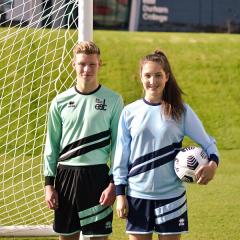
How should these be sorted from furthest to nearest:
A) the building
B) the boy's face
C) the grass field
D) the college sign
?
the college sign, the building, the grass field, the boy's face

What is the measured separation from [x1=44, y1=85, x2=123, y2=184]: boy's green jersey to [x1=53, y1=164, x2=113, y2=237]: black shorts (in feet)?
0.16

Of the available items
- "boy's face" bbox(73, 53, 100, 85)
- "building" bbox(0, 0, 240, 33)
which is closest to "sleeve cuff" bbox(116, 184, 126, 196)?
"boy's face" bbox(73, 53, 100, 85)

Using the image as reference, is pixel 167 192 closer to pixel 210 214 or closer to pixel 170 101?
pixel 170 101

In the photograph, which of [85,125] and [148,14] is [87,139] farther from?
[148,14]

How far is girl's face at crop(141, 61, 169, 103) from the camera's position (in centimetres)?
294

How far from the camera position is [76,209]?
3209mm

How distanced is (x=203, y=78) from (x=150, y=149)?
1001 centimetres

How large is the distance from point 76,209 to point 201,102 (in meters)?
8.89

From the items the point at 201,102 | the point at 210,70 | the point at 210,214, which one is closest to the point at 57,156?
the point at 210,214

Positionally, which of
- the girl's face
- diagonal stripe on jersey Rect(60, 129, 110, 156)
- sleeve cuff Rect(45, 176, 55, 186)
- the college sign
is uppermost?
the college sign

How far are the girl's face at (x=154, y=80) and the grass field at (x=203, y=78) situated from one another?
3.33 meters

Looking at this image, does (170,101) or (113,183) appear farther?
(113,183)

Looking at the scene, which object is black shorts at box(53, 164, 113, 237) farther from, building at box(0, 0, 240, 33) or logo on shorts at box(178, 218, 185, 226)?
building at box(0, 0, 240, 33)

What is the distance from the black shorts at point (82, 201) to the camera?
3.18 metres
